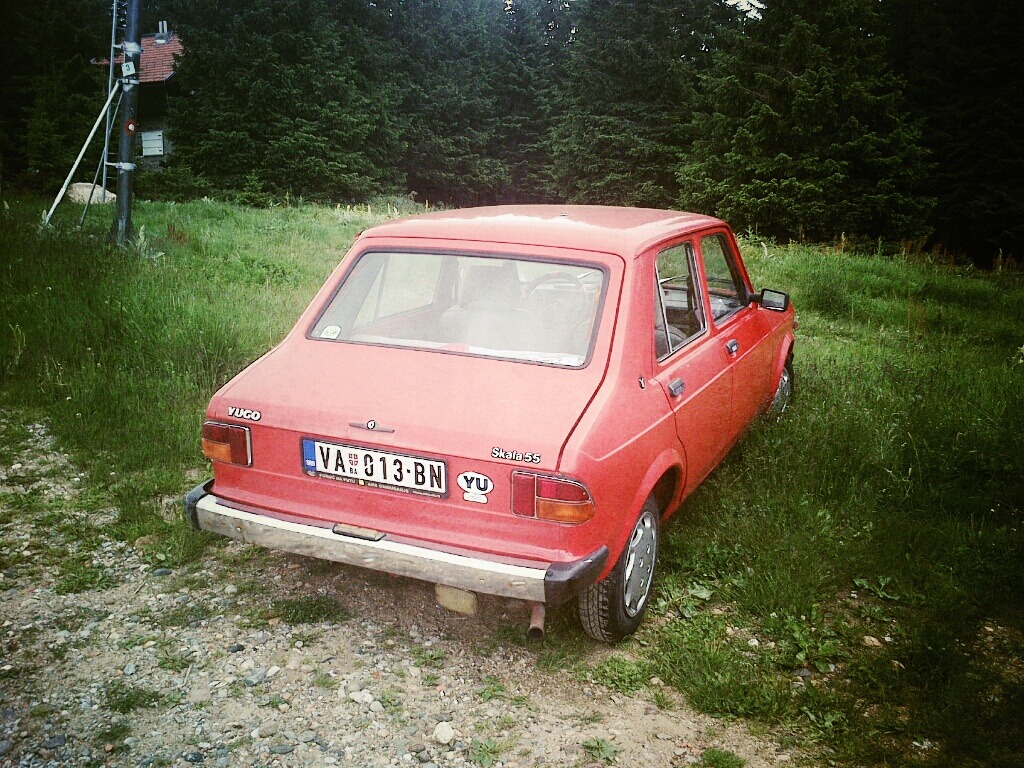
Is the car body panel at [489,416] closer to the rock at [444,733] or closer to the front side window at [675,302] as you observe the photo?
the front side window at [675,302]

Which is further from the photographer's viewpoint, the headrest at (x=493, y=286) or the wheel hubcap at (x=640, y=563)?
the headrest at (x=493, y=286)

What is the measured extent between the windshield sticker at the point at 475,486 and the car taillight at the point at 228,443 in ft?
3.17

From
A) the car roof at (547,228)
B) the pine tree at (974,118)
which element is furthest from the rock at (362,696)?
the pine tree at (974,118)

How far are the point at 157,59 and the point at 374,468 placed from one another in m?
41.3

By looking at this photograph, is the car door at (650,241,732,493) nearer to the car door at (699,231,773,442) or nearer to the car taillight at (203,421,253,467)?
the car door at (699,231,773,442)

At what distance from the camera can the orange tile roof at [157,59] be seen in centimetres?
3544

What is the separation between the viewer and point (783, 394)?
5.87m

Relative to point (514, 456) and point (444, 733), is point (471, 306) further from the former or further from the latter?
point (444, 733)

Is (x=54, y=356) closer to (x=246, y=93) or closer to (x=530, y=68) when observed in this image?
(x=246, y=93)

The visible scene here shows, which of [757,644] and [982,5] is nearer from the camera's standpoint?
[757,644]

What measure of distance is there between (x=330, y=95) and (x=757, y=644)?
34.1 m

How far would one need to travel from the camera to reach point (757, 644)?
3.32 m

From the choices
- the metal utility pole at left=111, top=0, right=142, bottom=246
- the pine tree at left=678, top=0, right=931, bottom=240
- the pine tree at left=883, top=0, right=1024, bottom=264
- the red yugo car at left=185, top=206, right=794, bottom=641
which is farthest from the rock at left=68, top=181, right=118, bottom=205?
the pine tree at left=883, top=0, right=1024, bottom=264

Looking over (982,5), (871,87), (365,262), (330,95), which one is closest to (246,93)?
(330,95)
